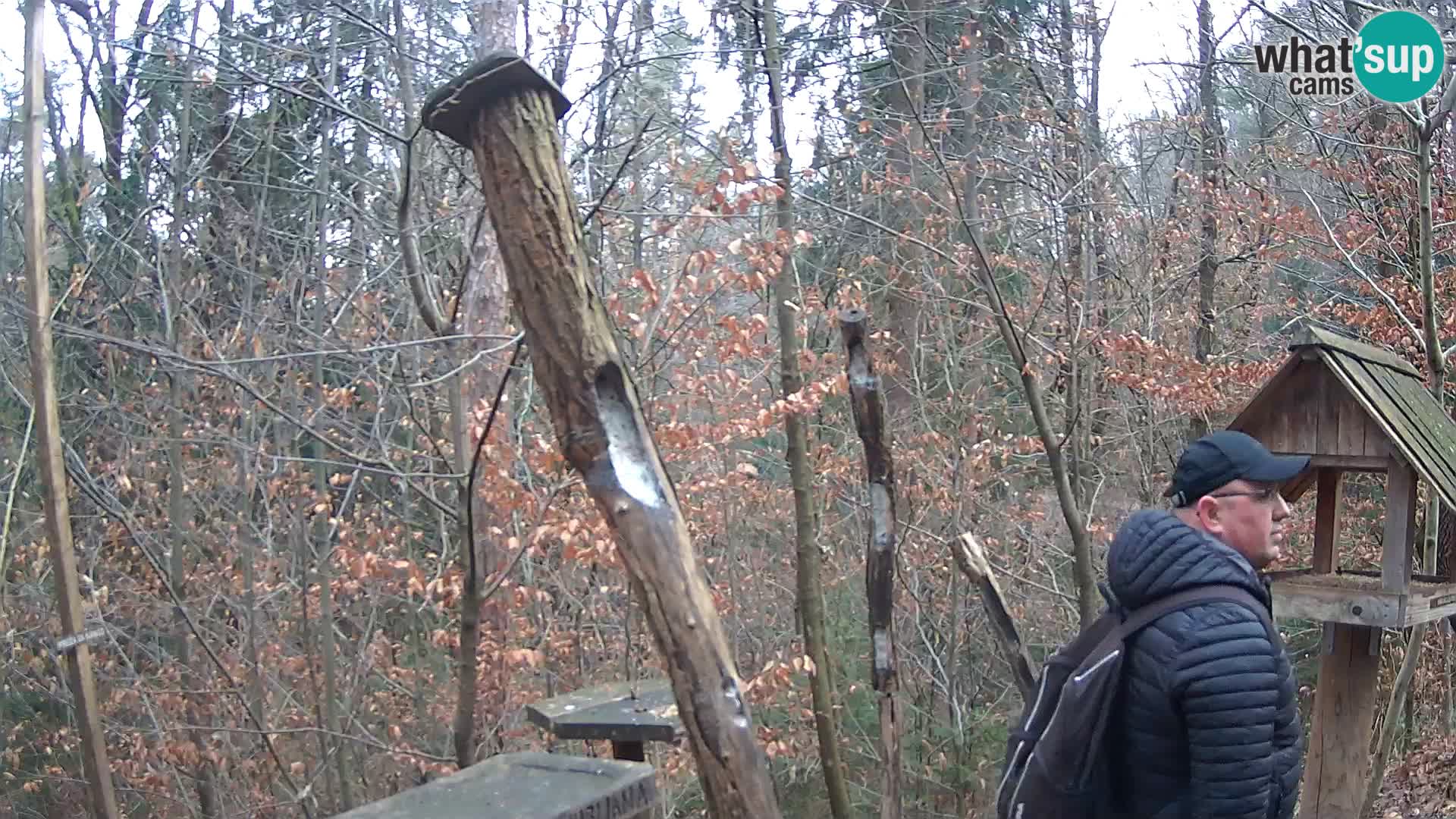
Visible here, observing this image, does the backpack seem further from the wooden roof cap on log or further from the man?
the wooden roof cap on log

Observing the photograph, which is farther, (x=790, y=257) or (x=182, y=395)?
(x=182, y=395)

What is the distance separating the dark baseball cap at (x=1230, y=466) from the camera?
8.57 feet

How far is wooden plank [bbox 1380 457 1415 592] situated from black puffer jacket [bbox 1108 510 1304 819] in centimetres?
134

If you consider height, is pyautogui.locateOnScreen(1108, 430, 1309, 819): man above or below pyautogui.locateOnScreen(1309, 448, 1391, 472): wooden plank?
below

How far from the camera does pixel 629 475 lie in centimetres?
332

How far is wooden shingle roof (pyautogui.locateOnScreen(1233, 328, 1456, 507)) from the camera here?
3455 millimetres

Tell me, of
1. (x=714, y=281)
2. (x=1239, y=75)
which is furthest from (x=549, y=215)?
(x=1239, y=75)

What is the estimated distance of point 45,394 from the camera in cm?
529

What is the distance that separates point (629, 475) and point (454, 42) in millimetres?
4481

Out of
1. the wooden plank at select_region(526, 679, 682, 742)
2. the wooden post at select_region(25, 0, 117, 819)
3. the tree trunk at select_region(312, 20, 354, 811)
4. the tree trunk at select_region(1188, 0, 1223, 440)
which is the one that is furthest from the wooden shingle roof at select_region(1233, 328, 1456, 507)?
the tree trunk at select_region(312, 20, 354, 811)

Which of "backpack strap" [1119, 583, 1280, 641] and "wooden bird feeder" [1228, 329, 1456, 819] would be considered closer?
"backpack strap" [1119, 583, 1280, 641]

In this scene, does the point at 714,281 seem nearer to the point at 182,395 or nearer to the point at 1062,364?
the point at 1062,364

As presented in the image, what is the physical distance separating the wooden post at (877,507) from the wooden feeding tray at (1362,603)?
165 cm

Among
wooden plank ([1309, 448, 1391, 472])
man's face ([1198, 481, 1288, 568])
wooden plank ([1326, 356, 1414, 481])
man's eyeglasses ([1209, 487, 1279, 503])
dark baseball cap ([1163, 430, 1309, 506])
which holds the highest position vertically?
wooden plank ([1326, 356, 1414, 481])
